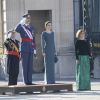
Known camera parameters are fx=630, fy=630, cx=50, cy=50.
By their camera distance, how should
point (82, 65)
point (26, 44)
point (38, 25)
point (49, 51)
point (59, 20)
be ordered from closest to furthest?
point (26, 44) → point (82, 65) → point (49, 51) → point (59, 20) → point (38, 25)

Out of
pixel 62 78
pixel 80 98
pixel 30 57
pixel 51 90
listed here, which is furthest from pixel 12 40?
pixel 62 78

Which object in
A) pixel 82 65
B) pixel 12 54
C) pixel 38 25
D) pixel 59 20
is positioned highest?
pixel 59 20

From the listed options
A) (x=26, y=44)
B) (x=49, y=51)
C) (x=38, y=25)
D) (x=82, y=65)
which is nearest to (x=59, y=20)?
(x=38, y=25)

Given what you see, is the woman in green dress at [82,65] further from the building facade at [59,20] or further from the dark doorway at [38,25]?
the dark doorway at [38,25]

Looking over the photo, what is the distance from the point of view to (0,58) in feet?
73.6

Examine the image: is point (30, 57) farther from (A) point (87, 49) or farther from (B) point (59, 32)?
(B) point (59, 32)

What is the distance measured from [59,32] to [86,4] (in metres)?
1.41

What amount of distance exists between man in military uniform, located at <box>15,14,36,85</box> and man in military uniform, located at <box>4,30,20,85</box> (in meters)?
0.42

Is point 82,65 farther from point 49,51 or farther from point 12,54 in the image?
point 12,54

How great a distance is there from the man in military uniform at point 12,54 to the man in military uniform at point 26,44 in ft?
1.39

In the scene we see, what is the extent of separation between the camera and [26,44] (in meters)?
16.5

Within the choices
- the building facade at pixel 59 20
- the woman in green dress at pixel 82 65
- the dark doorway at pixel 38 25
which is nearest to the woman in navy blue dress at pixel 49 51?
the woman in green dress at pixel 82 65

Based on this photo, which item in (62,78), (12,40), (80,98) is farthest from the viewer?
(62,78)

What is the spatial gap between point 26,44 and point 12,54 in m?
0.73
